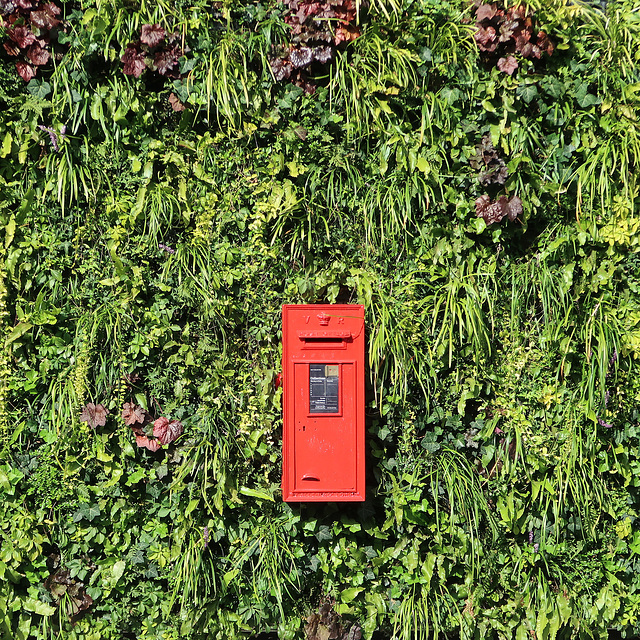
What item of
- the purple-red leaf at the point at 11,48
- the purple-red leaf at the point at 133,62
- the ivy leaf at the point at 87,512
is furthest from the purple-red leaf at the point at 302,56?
the ivy leaf at the point at 87,512

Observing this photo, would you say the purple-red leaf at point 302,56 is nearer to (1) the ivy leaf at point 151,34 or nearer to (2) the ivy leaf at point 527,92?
(1) the ivy leaf at point 151,34

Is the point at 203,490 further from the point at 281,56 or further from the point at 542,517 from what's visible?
the point at 281,56

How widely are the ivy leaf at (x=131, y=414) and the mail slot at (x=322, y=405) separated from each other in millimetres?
816

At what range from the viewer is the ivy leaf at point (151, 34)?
11.1ft

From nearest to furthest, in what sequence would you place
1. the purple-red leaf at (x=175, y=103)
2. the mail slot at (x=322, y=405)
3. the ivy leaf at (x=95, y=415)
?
the mail slot at (x=322, y=405), the ivy leaf at (x=95, y=415), the purple-red leaf at (x=175, y=103)

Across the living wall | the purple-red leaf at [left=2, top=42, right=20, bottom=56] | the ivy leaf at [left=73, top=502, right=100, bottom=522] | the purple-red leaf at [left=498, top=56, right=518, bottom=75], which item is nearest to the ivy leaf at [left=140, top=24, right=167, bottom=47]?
the living wall

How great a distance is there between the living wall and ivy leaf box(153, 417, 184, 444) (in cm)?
1

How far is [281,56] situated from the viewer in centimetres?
347

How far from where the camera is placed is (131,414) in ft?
11.3

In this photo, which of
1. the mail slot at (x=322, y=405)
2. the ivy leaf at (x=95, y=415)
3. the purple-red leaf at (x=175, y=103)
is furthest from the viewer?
the purple-red leaf at (x=175, y=103)

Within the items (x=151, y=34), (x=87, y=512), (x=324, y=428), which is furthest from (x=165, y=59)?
(x=87, y=512)

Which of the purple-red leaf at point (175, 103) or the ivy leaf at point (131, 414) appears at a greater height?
the purple-red leaf at point (175, 103)

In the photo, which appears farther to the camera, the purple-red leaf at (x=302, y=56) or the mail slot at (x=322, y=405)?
the purple-red leaf at (x=302, y=56)

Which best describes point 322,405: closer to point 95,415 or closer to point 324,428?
point 324,428
